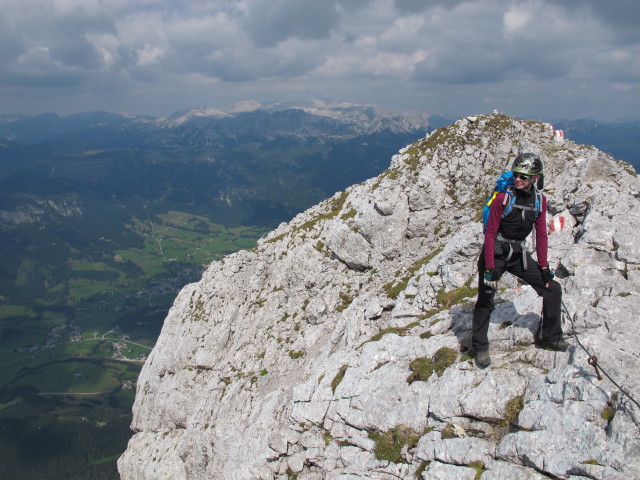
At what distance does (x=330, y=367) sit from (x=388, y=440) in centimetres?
799

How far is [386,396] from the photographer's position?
17.8 metres

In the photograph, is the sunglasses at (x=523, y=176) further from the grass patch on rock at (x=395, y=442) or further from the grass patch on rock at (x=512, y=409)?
the grass patch on rock at (x=395, y=442)

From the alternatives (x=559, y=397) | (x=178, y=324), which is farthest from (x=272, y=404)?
(x=178, y=324)

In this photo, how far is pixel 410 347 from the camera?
19.9m

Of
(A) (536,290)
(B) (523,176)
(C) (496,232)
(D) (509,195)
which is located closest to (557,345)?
(A) (536,290)

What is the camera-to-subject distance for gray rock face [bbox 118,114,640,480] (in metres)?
12.6

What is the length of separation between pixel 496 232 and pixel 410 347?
9070 mm

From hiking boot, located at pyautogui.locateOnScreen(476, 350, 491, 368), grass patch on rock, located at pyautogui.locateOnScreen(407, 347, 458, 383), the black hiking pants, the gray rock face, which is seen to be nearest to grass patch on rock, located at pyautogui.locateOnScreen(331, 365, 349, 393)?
the gray rock face

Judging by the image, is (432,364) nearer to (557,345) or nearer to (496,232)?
(557,345)

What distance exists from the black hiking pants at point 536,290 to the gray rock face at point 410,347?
36.9 inches

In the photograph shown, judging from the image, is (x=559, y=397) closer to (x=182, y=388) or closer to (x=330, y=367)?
(x=330, y=367)

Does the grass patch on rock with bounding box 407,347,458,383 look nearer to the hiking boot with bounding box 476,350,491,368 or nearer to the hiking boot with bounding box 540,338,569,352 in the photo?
the hiking boot with bounding box 476,350,491,368

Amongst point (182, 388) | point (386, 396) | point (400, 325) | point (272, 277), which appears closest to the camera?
point (386, 396)

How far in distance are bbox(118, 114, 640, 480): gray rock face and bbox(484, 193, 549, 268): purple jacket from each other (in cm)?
345
